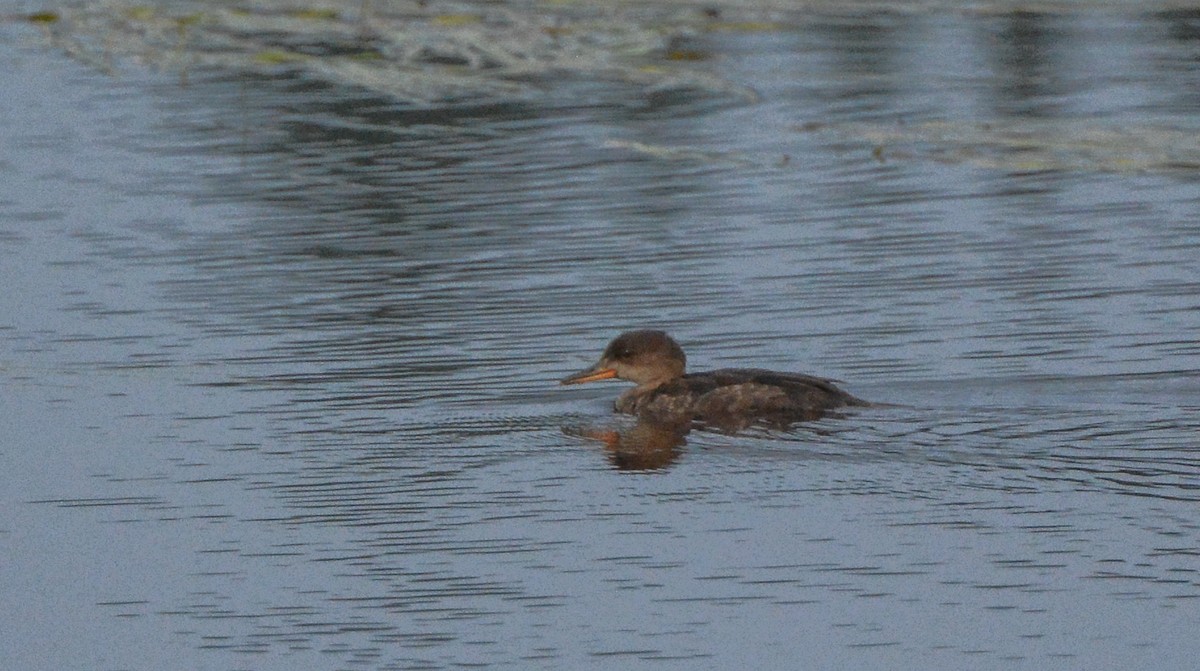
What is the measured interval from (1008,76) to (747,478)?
10568 millimetres

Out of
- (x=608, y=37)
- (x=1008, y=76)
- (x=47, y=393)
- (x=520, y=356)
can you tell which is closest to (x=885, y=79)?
(x=1008, y=76)

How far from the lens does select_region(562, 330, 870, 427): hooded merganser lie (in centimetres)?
1059

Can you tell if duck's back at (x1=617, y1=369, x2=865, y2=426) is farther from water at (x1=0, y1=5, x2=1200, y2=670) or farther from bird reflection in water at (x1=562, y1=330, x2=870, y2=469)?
water at (x1=0, y1=5, x2=1200, y2=670)

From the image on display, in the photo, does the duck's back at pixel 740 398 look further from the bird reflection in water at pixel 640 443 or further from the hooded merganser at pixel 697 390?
the bird reflection in water at pixel 640 443

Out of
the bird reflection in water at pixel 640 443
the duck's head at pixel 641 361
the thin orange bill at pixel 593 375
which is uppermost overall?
the duck's head at pixel 641 361

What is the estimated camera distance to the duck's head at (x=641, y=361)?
1138cm

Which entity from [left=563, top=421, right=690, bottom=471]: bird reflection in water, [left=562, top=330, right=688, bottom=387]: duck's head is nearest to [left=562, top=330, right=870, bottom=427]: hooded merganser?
[left=562, top=330, right=688, bottom=387]: duck's head

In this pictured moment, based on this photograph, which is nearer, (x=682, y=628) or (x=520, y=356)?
(x=682, y=628)

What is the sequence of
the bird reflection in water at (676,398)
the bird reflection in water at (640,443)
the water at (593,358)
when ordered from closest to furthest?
the water at (593,358), the bird reflection in water at (640,443), the bird reflection in water at (676,398)

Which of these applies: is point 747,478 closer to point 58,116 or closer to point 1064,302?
point 1064,302

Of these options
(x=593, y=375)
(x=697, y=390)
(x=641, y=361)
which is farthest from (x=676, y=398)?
(x=593, y=375)

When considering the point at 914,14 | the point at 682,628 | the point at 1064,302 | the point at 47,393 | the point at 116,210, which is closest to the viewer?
the point at 682,628

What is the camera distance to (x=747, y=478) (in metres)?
9.60

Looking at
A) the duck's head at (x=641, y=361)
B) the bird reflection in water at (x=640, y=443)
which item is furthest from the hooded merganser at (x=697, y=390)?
the bird reflection in water at (x=640, y=443)
